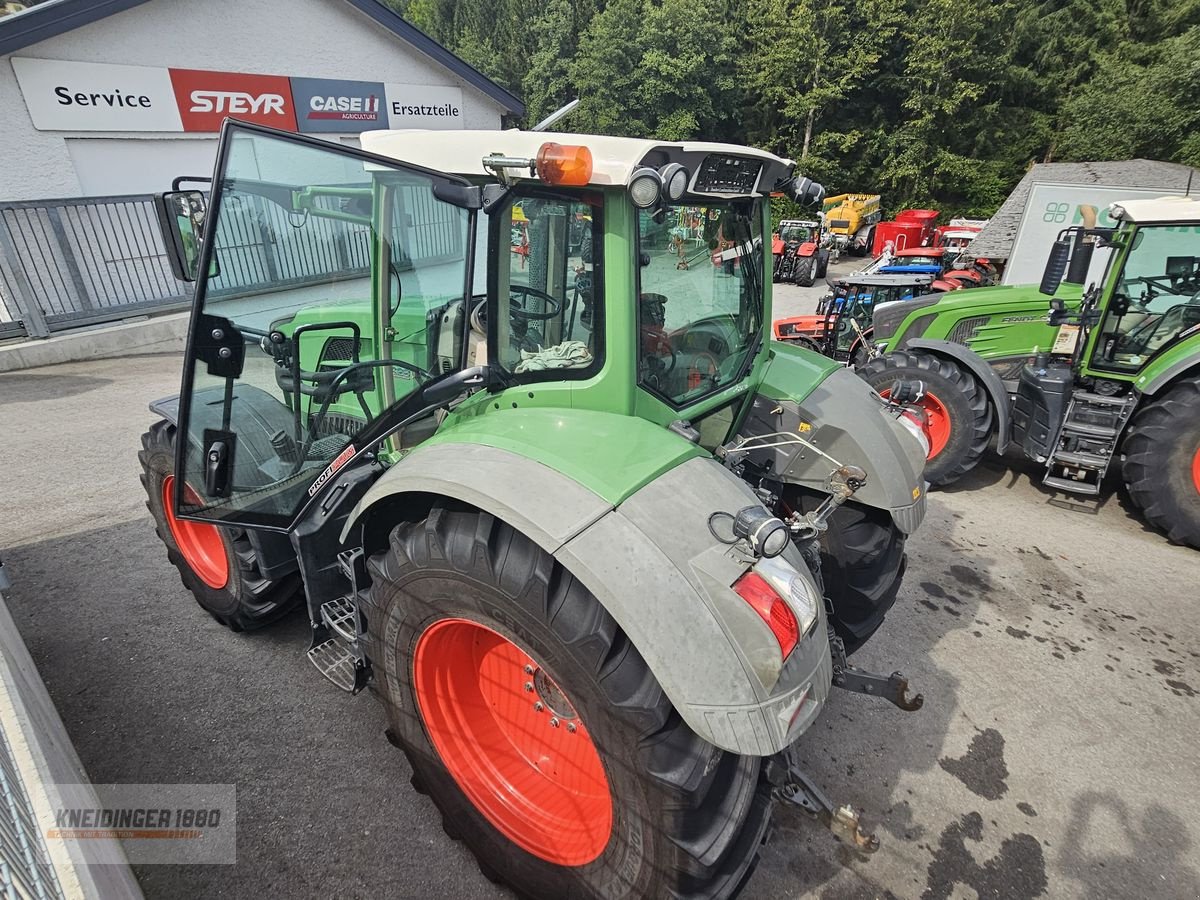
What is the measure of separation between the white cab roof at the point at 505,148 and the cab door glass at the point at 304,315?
4.1 inches

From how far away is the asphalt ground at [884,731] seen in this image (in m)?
2.06

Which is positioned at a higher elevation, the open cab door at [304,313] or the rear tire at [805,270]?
the open cab door at [304,313]

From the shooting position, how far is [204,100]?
9.73 meters

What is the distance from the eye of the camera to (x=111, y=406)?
6.30 metres

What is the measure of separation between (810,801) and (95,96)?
39.8ft

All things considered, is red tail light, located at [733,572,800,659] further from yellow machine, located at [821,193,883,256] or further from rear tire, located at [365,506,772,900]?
yellow machine, located at [821,193,883,256]

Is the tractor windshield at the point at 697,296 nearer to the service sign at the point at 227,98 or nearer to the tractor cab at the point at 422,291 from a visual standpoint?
the tractor cab at the point at 422,291

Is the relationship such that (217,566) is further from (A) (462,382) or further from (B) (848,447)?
(B) (848,447)

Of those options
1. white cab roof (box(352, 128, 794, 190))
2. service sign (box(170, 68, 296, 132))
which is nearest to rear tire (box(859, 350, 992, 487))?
white cab roof (box(352, 128, 794, 190))

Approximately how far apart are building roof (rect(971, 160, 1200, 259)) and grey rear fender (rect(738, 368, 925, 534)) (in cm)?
1124

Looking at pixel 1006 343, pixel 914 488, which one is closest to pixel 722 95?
pixel 1006 343

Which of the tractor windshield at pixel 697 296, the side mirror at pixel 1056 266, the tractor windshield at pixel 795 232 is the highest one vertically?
the tractor windshield at pixel 697 296

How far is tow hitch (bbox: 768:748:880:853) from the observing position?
171 centimetres

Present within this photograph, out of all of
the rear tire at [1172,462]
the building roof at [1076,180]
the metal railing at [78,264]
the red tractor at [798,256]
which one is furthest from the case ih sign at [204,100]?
the rear tire at [1172,462]
